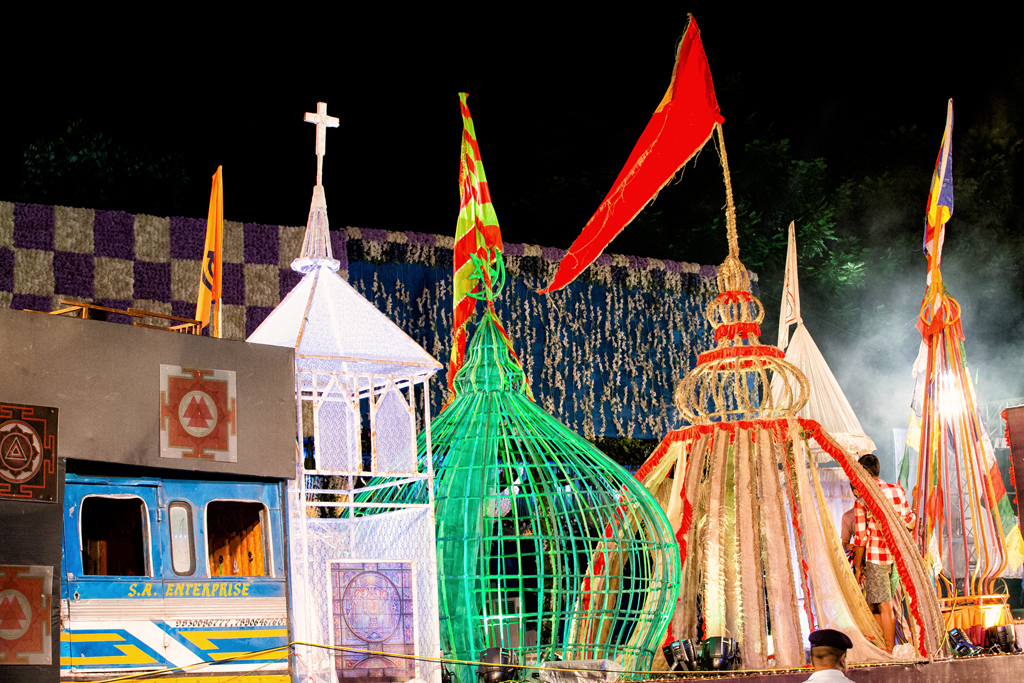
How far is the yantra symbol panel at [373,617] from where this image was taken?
6965 millimetres

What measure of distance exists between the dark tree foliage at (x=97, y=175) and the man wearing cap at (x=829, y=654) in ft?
42.3

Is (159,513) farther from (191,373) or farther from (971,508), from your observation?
(971,508)

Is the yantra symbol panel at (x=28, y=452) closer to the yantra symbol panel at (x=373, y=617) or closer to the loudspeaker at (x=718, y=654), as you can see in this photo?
the yantra symbol panel at (x=373, y=617)

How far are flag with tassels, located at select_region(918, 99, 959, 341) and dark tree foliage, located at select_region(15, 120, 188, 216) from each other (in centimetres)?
1019

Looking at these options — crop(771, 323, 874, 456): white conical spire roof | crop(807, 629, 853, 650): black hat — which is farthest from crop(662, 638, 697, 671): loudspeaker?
crop(771, 323, 874, 456): white conical spire roof

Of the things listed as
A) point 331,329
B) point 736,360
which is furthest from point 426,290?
point 331,329

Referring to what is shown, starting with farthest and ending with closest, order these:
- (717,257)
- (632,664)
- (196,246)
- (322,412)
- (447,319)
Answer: (717,257), (447,319), (196,246), (632,664), (322,412)

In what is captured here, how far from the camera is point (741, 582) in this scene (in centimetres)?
839

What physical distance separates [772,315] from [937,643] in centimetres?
1177

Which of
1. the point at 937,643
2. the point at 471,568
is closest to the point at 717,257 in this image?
the point at 937,643

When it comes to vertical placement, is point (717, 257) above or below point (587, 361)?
above

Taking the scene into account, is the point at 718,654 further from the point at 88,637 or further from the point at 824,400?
the point at 824,400

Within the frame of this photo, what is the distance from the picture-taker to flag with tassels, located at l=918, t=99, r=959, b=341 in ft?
35.2

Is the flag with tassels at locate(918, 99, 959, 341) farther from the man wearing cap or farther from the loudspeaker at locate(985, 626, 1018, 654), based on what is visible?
the man wearing cap
